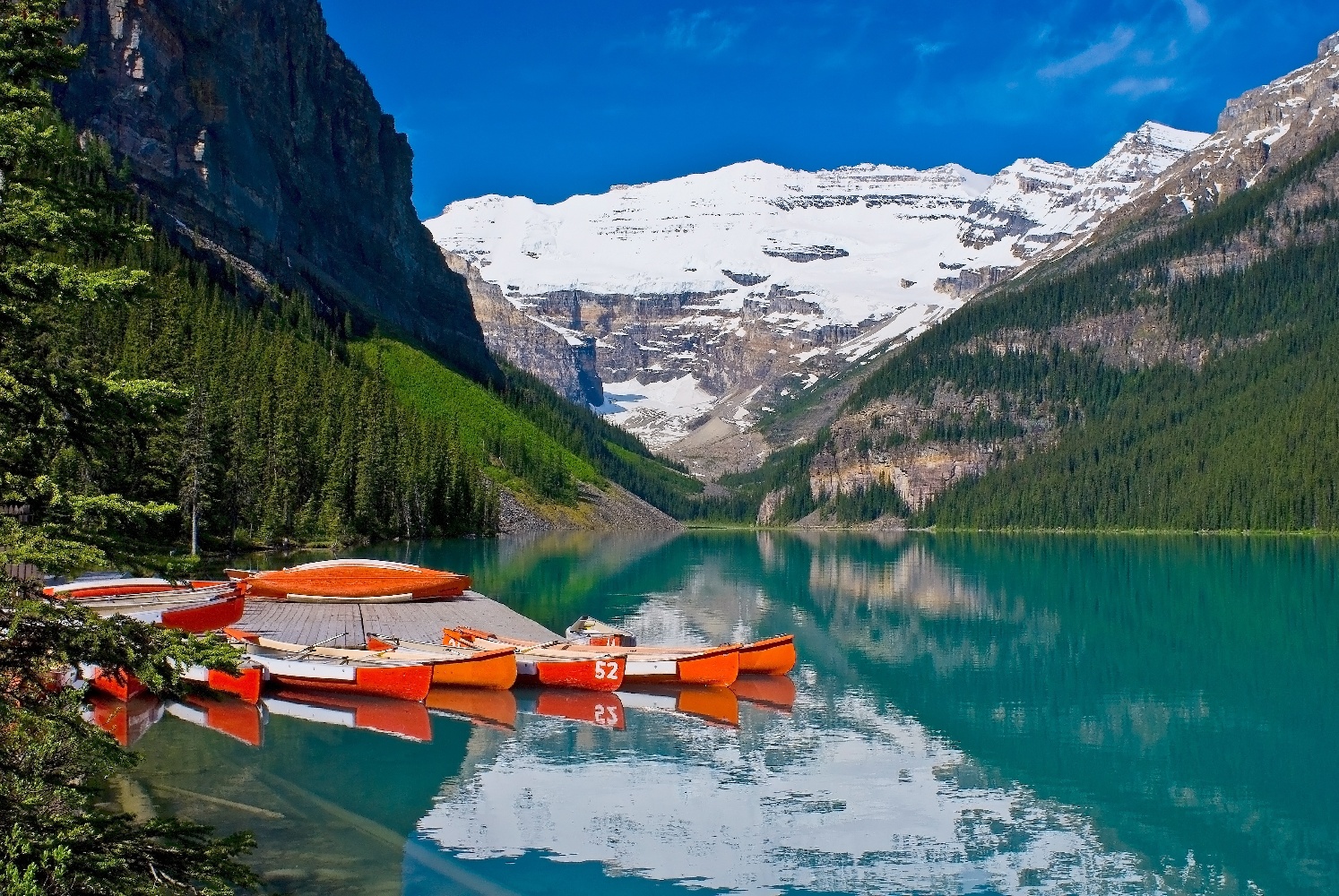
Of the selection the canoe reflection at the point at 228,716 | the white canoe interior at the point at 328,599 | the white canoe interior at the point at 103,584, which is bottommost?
the canoe reflection at the point at 228,716

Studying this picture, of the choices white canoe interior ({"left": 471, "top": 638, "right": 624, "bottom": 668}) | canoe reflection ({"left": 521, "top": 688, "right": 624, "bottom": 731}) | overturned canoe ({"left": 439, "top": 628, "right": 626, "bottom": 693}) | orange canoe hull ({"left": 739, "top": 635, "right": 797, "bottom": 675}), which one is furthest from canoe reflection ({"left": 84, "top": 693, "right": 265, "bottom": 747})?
orange canoe hull ({"left": 739, "top": 635, "right": 797, "bottom": 675})

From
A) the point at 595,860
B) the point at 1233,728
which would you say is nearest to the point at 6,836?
the point at 595,860

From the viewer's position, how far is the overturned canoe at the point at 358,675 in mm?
38000

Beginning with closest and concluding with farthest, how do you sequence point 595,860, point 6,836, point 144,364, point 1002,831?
1. point 6,836
2. point 595,860
3. point 1002,831
4. point 144,364

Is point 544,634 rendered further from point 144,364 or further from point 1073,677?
point 144,364

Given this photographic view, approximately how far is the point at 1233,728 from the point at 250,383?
101 m

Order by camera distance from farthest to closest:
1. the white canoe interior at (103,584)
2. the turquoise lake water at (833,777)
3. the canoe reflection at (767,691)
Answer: the canoe reflection at (767,691)
the white canoe interior at (103,584)
the turquoise lake water at (833,777)

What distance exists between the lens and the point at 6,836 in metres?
8.92

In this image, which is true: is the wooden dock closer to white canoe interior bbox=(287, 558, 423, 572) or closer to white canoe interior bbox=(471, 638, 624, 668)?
white canoe interior bbox=(287, 558, 423, 572)

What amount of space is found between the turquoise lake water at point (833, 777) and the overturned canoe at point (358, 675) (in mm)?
1042

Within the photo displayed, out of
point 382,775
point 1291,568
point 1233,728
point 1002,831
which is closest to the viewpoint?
point 1002,831

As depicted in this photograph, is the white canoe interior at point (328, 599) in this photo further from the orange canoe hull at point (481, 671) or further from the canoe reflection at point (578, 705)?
the canoe reflection at point (578, 705)

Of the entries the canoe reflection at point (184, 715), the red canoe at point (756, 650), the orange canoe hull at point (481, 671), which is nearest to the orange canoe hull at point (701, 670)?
the red canoe at point (756, 650)

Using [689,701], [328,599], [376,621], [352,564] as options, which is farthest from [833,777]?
[352,564]
